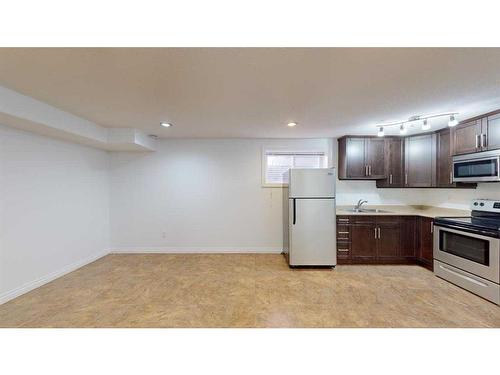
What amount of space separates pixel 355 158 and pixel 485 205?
1.90 m

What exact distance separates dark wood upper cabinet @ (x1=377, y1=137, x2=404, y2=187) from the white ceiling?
944 mm

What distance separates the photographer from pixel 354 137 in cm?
432

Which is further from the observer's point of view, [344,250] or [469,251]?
[344,250]

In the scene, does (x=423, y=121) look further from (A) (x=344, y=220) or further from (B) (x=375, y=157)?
(A) (x=344, y=220)

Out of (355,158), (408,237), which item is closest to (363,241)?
(408,237)

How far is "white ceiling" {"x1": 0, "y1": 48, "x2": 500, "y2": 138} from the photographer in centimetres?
157

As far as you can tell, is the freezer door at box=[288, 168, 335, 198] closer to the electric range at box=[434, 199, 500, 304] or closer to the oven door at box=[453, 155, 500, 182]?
the electric range at box=[434, 199, 500, 304]

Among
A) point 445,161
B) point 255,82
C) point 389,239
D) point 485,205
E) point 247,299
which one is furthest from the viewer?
point 389,239

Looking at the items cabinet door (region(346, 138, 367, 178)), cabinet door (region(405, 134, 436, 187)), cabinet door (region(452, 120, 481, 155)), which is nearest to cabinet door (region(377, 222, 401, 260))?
cabinet door (region(405, 134, 436, 187))

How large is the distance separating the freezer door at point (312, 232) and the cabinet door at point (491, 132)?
6.61 feet

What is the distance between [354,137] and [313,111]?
179 centimetres

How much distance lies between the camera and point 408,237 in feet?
12.9

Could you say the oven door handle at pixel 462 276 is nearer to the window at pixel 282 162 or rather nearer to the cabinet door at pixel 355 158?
the cabinet door at pixel 355 158

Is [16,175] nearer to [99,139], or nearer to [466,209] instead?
[99,139]
